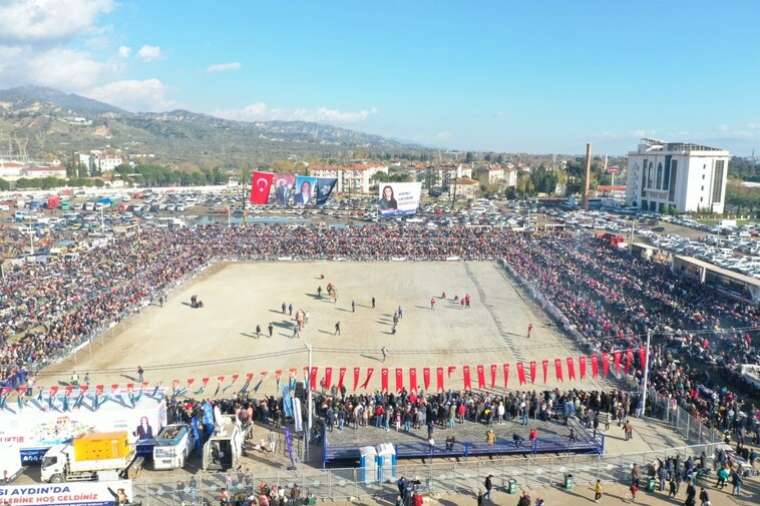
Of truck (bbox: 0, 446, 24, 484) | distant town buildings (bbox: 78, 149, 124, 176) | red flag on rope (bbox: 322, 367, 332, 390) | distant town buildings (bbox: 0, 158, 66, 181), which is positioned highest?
distant town buildings (bbox: 78, 149, 124, 176)

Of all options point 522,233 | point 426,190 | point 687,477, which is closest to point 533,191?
point 426,190

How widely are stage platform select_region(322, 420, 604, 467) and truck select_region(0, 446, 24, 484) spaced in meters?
7.11

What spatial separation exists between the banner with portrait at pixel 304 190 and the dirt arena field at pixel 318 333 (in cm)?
1272

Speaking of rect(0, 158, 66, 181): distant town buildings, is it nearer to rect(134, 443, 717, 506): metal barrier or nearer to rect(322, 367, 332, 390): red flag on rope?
rect(322, 367, 332, 390): red flag on rope

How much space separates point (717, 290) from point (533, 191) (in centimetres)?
7519

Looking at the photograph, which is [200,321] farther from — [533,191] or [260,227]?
[533,191]

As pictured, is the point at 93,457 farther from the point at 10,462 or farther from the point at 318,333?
the point at 318,333

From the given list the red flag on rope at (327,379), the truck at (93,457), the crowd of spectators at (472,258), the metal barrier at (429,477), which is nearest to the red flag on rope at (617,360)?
the crowd of spectators at (472,258)

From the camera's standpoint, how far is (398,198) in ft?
157

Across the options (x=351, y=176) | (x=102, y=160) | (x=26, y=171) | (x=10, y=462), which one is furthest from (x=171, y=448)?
(x=102, y=160)

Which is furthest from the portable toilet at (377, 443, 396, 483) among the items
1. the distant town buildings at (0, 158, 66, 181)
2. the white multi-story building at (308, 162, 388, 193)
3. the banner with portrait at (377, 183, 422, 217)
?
the distant town buildings at (0, 158, 66, 181)

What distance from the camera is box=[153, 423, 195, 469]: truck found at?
13422mm

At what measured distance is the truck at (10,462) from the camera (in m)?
13.1

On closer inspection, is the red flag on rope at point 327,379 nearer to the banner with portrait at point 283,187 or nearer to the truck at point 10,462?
the truck at point 10,462
